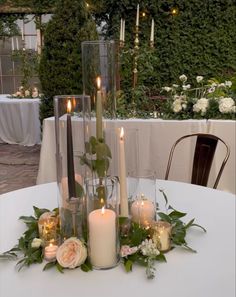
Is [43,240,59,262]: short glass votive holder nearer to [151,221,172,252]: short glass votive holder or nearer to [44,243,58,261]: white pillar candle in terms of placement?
[44,243,58,261]: white pillar candle

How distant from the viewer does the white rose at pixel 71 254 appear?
2.60ft

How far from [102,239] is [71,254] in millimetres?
76

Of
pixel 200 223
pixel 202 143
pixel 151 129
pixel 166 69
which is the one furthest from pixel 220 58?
pixel 200 223

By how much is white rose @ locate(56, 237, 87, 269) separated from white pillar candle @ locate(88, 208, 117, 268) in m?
0.02

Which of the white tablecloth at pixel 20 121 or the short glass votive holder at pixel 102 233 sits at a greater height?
the short glass votive holder at pixel 102 233

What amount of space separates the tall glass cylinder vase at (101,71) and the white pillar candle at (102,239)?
15.1 inches

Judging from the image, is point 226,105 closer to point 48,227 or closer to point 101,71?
point 101,71

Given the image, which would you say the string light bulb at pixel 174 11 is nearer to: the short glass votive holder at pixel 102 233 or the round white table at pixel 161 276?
the round white table at pixel 161 276

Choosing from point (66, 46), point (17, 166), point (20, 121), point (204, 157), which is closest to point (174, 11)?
point (66, 46)

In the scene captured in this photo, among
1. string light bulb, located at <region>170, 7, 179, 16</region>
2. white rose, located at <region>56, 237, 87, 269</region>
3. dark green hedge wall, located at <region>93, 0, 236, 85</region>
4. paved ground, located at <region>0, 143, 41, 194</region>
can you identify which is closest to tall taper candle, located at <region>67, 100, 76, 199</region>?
white rose, located at <region>56, 237, 87, 269</region>

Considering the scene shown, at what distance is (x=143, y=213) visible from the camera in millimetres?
960

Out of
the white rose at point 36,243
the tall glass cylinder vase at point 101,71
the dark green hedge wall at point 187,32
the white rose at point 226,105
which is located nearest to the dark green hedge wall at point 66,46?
the white rose at point 226,105

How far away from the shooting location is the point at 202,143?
1.80 meters

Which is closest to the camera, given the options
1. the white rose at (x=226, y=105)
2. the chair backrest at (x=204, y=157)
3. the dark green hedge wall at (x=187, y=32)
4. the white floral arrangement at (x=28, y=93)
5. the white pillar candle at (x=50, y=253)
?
the white pillar candle at (x=50, y=253)
